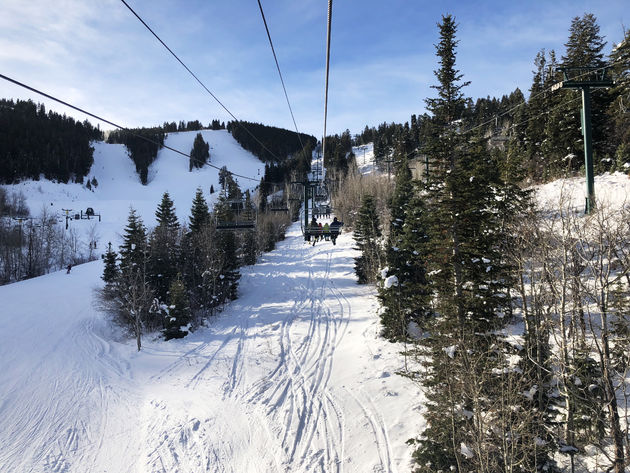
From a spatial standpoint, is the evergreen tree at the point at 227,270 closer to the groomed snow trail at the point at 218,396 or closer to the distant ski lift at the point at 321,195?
the groomed snow trail at the point at 218,396

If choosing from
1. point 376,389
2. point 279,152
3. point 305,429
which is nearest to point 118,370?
point 305,429

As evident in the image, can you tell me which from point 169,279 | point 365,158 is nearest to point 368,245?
point 169,279

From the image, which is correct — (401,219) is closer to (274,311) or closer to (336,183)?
(274,311)

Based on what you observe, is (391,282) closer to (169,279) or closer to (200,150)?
(169,279)

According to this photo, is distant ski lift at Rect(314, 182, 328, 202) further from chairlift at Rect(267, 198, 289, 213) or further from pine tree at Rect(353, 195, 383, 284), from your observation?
pine tree at Rect(353, 195, 383, 284)

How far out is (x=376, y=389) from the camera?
16.5 meters

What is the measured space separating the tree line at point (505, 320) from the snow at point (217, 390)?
2.42 m

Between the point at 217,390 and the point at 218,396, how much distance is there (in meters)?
0.69

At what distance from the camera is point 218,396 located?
17.8 m

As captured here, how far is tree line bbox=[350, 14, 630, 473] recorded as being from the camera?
867cm

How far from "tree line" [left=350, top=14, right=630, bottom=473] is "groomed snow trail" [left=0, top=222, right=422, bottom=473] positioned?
7.54 feet

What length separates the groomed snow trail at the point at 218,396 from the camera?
44.8 ft

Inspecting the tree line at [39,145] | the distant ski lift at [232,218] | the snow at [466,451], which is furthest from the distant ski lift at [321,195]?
the tree line at [39,145]

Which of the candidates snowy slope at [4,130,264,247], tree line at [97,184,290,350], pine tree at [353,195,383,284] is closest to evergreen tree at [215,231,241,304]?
tree line at [97,184,290,350]
